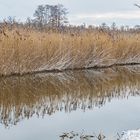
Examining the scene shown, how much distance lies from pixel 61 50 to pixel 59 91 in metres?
4.46

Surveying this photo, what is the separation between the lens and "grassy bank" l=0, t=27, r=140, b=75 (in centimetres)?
1362

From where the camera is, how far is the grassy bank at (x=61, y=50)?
1362cm

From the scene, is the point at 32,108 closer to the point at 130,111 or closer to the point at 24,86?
the point at 130,111

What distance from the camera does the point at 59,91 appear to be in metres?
11.4

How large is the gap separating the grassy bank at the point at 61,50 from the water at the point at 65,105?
0.55m

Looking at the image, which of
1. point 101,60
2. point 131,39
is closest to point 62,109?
point 101,60

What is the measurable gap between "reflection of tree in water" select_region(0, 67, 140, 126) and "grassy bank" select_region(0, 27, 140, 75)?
1.77 feet

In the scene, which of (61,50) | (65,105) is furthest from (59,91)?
(61,50)

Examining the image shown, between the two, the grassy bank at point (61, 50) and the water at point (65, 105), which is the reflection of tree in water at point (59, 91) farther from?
the grassy bank at point (61, 50)

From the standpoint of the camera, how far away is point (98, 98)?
1062 centimetres

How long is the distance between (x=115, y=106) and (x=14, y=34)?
5.40 metres

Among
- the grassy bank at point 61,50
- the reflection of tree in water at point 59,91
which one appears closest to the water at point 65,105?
the reflection of tree in water at point 59,91

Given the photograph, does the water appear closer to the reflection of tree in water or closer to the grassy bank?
the reflection of tree in water

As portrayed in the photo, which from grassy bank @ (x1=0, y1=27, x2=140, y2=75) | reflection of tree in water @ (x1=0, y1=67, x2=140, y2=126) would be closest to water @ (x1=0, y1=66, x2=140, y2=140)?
reflection of tree in water @ (x1=0, y1=67, x2=140, y2=126)
